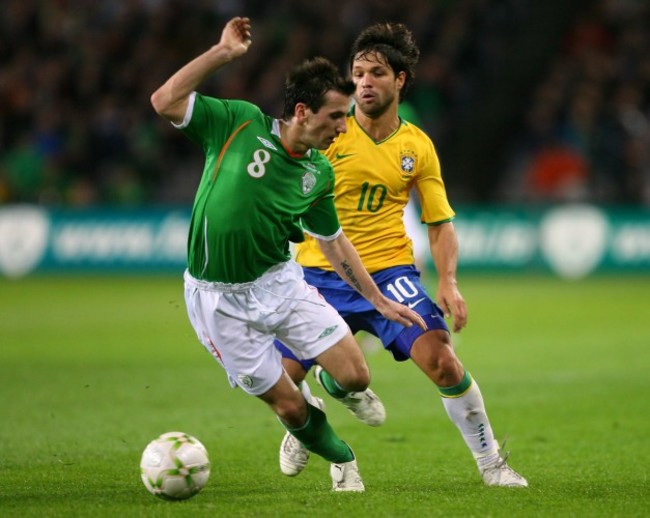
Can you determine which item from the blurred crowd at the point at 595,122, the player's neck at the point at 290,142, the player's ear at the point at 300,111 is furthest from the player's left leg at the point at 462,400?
the blurred crowd at the point at 595,122

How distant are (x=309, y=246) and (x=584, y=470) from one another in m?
2.11

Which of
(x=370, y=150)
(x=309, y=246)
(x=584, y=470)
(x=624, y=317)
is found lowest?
(x=624, y=317)

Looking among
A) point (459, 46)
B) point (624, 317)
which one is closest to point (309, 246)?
point (624, 317)

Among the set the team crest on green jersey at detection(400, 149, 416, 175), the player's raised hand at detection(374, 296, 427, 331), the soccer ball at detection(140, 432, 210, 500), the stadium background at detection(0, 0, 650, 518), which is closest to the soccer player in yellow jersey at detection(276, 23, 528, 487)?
the team crest on green jersey at detection(400, 149, 416, 175)

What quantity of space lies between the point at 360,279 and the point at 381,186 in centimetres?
85

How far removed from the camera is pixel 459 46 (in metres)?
21.9

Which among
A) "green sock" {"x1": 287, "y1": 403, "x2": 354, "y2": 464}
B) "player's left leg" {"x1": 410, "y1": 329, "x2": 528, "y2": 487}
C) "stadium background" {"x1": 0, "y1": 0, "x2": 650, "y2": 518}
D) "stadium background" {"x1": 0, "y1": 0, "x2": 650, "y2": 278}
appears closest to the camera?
"green sock" {"x1": 287, "y1": 403, "x2": 354, "y2": 464}

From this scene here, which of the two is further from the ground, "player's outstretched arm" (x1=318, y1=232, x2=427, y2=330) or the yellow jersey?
the yellow jersey

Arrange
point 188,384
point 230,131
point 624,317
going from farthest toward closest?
point 624,317 < point 188,384 < point 230,131

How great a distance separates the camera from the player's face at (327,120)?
5.88 m

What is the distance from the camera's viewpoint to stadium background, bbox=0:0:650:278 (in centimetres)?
1988

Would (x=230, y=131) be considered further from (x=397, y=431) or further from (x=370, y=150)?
(x=397, y=431)

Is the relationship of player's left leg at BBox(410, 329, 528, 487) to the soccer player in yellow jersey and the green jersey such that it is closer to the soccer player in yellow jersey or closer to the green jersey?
the soccer player in yellow jersey

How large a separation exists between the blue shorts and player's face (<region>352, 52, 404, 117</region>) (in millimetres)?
970
